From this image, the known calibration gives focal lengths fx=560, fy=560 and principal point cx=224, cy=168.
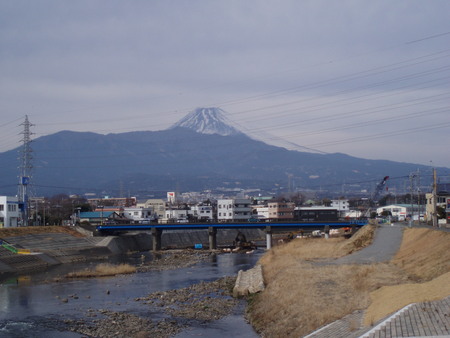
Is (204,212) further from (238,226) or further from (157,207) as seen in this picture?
(238,226)

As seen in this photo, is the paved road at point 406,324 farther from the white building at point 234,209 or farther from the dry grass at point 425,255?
the white building at point 234,209

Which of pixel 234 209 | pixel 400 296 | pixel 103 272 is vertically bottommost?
pixel 103 272

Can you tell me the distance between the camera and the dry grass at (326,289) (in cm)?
1928

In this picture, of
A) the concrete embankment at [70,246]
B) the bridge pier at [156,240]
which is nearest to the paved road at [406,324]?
the concrete embankment at [70,246]

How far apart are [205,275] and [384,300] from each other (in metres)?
25.8

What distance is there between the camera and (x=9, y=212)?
225 feet

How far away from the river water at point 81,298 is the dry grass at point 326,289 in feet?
4.27

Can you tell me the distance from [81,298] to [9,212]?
41287 millimetres

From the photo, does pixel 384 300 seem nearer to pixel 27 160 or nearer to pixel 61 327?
pixel 61 327

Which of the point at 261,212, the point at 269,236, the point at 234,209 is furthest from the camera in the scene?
the point at 261,212

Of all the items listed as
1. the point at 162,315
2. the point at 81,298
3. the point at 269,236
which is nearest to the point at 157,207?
the point at 269,236

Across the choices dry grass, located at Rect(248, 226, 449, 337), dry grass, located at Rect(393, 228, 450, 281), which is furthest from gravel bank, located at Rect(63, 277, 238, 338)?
dry grass, located at Rect(393, 228, 450, 281)

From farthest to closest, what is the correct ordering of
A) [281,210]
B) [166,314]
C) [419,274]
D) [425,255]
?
[281,210] < [425,255] < [166,314] < [419,274]

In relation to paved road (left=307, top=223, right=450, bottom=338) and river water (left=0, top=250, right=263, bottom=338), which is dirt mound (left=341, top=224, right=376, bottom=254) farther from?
paved road (left=307, top=223, right=450, bottom=338)
